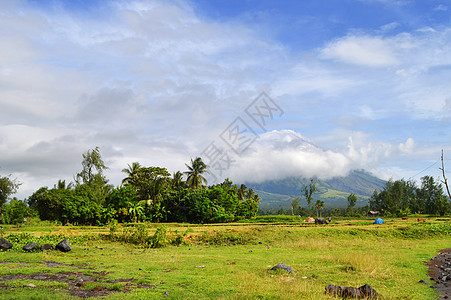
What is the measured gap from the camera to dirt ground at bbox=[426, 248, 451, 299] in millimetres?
10948

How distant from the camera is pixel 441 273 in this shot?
13719 mm

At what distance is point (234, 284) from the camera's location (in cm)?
1060

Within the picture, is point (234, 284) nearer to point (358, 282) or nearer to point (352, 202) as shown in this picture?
point (358, 282)

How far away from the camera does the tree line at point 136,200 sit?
41.2 m

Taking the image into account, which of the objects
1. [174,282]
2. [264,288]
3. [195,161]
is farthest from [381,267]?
[195,161]

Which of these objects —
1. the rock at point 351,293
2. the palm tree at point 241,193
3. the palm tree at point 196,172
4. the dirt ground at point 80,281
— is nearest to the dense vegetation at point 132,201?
the palm tree at point 196,172

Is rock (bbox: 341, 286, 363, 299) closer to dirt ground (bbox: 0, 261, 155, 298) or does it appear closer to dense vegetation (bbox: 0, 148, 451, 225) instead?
dirt ground (bbox: 0, 261, 155, 298)

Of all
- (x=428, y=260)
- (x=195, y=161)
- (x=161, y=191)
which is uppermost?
(x=195, y=161)

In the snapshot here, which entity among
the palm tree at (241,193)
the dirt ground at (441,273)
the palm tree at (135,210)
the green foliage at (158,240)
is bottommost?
the dirt ground at (441,273)

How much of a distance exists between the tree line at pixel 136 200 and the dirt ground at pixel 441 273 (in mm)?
35625

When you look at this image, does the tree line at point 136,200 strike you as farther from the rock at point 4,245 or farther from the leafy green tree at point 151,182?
the rock at point 4,245

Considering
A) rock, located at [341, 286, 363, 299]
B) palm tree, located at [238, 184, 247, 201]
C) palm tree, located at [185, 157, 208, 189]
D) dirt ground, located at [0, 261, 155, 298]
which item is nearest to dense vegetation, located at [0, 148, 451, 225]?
palm tree, located at [185, 157, 208, 189]

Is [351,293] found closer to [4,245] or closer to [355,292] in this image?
[355,292]

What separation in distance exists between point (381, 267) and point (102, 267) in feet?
37.9
